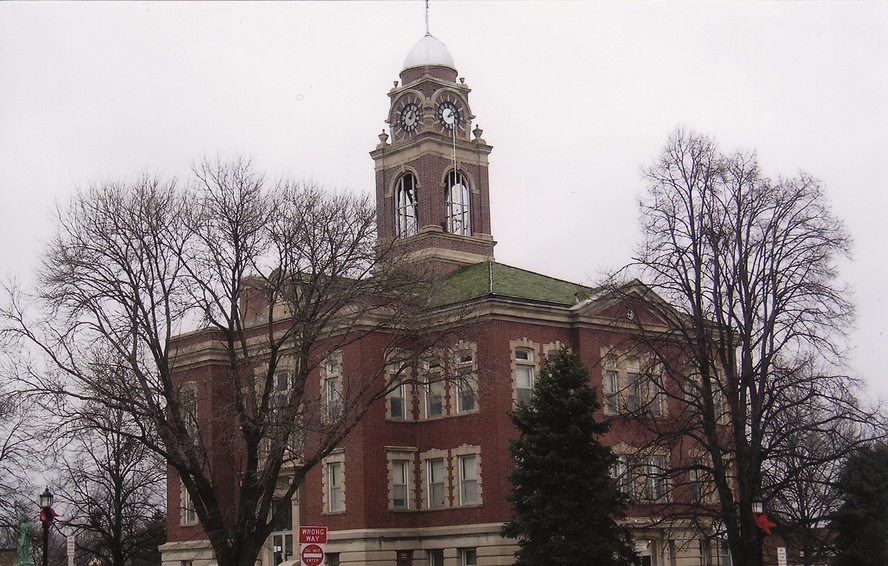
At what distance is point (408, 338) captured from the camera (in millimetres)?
41344

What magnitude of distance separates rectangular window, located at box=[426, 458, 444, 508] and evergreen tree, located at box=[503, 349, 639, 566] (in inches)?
334

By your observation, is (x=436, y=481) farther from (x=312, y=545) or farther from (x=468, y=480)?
(x=312, y=545)

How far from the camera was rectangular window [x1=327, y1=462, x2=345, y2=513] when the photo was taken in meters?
46.4

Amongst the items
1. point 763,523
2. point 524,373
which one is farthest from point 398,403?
point 763,523

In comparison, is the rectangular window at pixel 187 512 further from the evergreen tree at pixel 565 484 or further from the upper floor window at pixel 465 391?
the evergreen tree at pixel 565 484

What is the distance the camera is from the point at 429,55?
56000 millimetres

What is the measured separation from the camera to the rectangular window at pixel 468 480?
45062 mm

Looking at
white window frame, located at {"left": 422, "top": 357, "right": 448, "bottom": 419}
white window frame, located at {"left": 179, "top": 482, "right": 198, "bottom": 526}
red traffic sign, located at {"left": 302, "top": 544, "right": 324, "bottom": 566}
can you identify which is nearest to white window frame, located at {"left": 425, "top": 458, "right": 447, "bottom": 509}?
white window frame, located at {"left": 422, "top": 357, "right": 448, "bottom": 419}

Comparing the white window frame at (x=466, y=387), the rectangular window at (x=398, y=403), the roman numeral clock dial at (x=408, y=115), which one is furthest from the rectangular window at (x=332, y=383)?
the roman numeral clock dial at (x=408, y=115)

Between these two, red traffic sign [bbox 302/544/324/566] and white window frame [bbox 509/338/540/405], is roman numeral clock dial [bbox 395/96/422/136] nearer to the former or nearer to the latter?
white window frame [bbox 509/338/540/405]

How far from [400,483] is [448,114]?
58.6 ft

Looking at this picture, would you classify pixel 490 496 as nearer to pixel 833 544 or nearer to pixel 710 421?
pixel 710 421

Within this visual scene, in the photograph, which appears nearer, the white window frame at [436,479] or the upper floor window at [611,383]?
the white window frame at [436,479]

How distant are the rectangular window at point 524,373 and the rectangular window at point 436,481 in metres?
4.23
